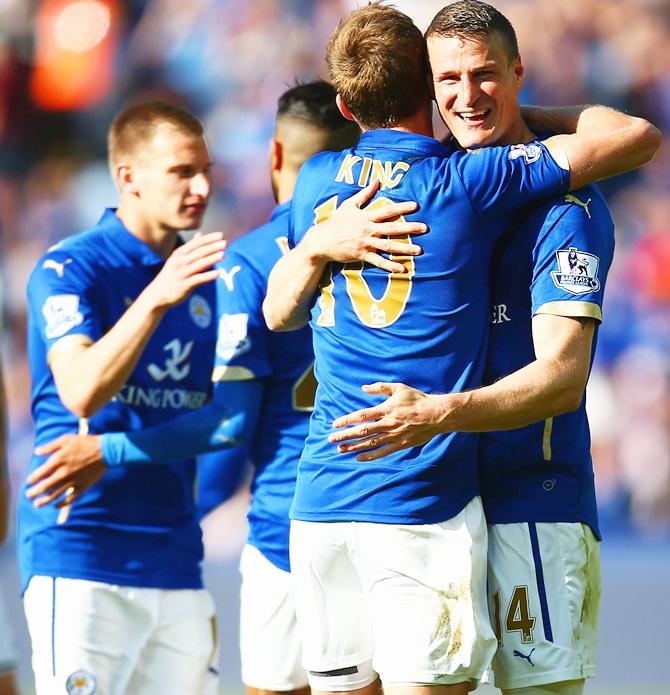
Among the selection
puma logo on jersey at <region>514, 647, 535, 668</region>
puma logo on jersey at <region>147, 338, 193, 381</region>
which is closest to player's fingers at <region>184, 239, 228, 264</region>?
puma logo on jersey at <region>147, 338, 193, 381</region>

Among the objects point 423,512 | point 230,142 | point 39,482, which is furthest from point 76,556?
point 230,142


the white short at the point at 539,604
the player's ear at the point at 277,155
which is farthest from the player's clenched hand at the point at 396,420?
the player's ear at the point at 277,155

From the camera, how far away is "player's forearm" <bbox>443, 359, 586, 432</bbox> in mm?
2936

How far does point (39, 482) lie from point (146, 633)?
0.64 meters

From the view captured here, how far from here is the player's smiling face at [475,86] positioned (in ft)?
10.4

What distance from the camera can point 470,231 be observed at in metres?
3.11

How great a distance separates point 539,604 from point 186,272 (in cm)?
155

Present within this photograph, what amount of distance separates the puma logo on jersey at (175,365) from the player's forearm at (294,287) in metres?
1.09

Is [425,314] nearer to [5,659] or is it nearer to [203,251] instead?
[203,251]

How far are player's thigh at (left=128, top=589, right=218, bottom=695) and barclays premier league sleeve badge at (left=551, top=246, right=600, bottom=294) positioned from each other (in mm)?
1970

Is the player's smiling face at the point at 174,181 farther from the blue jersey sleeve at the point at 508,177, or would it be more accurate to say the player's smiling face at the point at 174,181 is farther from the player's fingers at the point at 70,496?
the blue jersey sleeve at the point at 508,177

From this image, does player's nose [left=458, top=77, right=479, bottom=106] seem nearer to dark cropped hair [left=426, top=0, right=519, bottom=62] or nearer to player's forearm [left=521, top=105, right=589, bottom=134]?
dark cropped hair [left=426, top=0, right=519, bottom=62]

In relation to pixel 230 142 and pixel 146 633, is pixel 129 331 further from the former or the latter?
pixel 230 142

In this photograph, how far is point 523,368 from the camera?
3.04 meters
